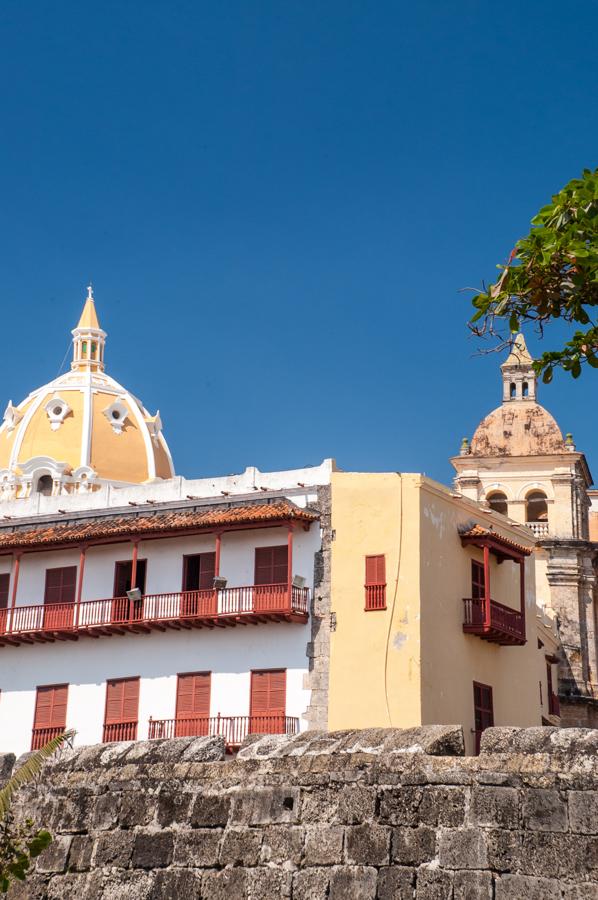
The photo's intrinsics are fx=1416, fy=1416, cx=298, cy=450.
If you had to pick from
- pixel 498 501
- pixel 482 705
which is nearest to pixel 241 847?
pixel 482 705

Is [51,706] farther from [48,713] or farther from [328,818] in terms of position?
[328,818]

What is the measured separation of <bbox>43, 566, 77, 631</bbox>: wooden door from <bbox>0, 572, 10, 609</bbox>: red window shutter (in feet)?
4.29

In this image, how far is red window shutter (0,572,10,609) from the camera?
3903cm

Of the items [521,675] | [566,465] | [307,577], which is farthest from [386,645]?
[566,465]

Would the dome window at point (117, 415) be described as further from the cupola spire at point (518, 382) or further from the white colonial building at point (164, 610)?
the white colonial building at point (164, 610)

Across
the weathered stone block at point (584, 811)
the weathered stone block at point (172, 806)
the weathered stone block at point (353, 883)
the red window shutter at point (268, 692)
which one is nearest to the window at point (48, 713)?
the red window shutter at point (268, 692)

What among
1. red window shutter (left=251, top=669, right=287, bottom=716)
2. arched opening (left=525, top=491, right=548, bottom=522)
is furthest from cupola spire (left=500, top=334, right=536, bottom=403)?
red window shutter (left=251, top=669, right=287, bottom=716)

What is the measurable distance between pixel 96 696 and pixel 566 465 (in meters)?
23.8

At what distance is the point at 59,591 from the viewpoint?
126ft

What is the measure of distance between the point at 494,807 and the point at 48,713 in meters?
30.3

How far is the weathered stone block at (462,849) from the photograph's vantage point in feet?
24.5

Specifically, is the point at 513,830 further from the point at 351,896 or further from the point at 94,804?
the point at 94,804

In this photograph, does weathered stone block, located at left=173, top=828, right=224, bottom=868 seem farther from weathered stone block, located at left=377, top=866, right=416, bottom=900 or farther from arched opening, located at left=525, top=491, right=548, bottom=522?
arched opening, located at left=525, top=491, right=548, bottom=522

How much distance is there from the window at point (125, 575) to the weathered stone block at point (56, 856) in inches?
1109
